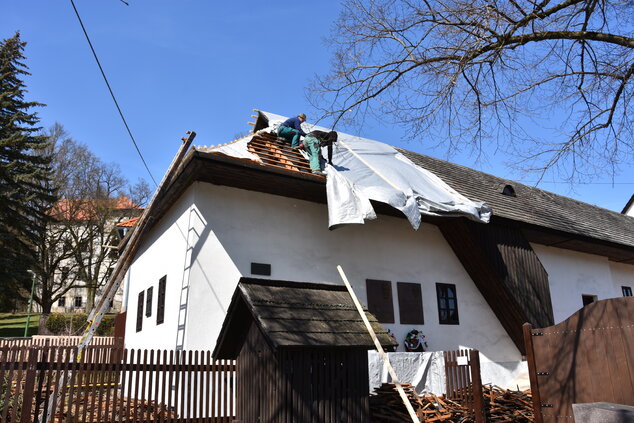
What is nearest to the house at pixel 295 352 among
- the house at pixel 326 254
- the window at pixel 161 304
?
the house at pixel 326 254

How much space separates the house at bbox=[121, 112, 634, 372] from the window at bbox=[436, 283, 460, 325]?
0.10 ft

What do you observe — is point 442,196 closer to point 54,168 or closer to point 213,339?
point 213,339

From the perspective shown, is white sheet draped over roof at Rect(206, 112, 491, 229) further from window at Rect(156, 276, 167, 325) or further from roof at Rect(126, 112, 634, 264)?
window at Rect(156, 276, 167, 325)

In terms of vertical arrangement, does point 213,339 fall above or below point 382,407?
above

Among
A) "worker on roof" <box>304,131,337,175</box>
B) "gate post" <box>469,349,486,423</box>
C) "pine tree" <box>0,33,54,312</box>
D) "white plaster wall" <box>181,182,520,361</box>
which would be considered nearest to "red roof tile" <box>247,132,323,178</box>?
"worker on roof" <box>304,131,337,175</box>

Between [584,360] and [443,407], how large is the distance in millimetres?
2624

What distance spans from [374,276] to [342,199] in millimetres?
2736

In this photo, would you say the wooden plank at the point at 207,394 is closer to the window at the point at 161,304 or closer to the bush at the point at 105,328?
the window at the point at 161,304

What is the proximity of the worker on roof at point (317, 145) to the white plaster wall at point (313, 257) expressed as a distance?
38.9 inches

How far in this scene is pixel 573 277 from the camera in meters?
17.5

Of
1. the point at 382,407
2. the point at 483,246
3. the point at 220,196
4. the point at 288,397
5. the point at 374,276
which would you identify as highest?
the point at 220,196

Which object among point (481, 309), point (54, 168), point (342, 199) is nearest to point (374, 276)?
point (342, 199)

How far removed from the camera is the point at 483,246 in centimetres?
1310

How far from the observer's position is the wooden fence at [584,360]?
21.4 ft
